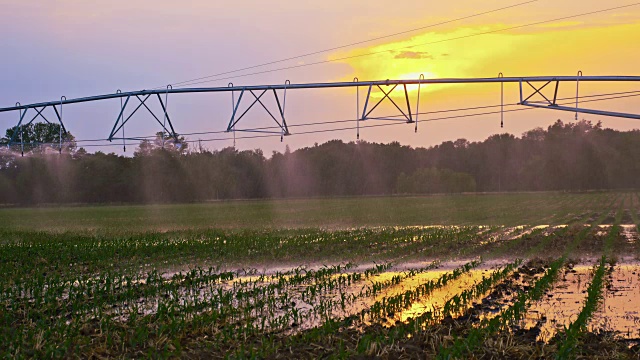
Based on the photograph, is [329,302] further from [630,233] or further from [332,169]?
[332,169]

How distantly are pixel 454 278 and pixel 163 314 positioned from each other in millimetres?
7492

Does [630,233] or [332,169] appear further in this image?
[332,169]

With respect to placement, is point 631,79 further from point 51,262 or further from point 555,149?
point 555,149

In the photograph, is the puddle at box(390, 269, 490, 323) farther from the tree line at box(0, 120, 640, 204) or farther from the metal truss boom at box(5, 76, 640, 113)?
the tree line at box(0, 120, 640, 204)

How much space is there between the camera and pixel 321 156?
425 feet

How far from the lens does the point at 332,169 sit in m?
129

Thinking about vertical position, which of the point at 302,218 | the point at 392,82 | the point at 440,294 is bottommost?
the point at 302,218

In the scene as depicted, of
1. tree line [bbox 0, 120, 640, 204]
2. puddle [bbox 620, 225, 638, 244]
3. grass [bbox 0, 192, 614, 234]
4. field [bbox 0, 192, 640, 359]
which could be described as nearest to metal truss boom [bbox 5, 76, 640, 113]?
field [bbox 0, 192, 640, 359]

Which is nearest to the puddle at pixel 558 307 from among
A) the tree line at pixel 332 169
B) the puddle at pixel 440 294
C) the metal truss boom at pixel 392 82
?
the puddle at pixel 440 294

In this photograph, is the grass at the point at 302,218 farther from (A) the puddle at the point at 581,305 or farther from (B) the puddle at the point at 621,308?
(A) the puddle at the point at 581,305

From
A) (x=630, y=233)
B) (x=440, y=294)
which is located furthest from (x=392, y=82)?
(x=630, y=233)

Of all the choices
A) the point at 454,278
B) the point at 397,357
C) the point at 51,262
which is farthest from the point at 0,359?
the point at 51,262

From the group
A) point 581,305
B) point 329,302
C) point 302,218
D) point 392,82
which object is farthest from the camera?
point 302,218

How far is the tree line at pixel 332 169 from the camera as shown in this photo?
3593 inches
